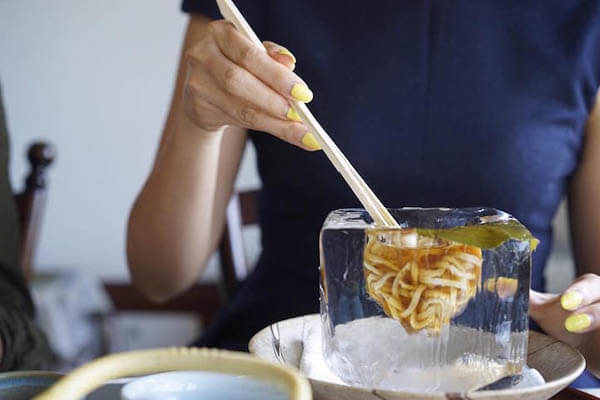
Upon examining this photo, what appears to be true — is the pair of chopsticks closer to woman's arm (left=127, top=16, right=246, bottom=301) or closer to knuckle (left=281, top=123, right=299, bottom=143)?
knuckle (left=281, top=123, right=299, bottom=143)

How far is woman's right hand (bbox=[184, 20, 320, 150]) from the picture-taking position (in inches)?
25.3

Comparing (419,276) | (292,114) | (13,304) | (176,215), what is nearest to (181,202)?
(176,215)

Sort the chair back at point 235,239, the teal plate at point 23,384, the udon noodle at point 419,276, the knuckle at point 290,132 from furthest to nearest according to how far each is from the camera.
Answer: the chair back at point 235,239 → the knuckle at point 290,132 → the udon noodle at point 419,276 → the teal plate at point 23,384

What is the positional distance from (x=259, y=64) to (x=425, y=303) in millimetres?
233

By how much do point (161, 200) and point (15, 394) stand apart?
1.64 feet

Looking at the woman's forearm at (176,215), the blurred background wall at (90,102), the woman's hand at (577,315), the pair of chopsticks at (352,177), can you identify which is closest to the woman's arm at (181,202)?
the woman's forearm at (176,215)

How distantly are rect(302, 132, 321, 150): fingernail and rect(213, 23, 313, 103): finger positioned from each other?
3 centimetres

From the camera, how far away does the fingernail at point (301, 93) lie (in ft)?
2.05

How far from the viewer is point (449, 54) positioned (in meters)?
0.94

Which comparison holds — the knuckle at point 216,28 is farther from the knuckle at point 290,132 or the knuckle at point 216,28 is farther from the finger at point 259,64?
the knuckle at point 290,132

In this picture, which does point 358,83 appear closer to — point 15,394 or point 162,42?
point 15,394

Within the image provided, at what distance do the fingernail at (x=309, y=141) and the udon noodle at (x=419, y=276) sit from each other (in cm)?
11

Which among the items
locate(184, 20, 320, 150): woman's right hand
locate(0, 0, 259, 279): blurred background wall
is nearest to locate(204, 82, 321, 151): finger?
locate(184, 20, 320, 150): woman's right hand

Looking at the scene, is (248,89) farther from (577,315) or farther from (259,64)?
(577,315)
